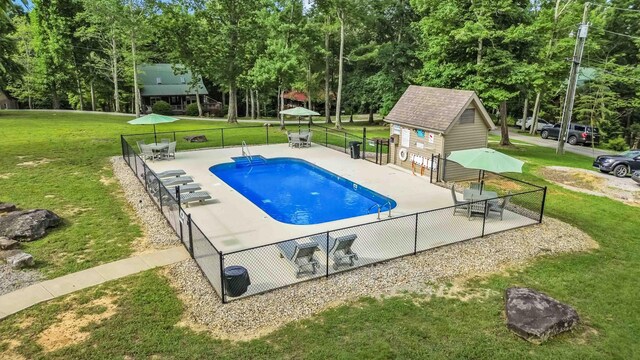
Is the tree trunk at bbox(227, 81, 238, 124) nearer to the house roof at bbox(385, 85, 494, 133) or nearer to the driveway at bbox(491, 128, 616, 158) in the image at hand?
the house roof at bbox(385, 85, 494, 133)

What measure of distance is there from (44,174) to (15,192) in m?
2.77

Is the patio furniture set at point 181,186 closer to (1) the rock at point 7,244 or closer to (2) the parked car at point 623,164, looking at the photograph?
(1) the rock at point 7,244

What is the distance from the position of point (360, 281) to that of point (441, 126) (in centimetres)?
1005

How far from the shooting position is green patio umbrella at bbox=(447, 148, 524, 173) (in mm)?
12750

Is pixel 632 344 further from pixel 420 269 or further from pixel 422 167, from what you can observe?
pixel 422 167

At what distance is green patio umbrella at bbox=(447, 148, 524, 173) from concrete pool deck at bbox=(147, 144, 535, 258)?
5.96ft

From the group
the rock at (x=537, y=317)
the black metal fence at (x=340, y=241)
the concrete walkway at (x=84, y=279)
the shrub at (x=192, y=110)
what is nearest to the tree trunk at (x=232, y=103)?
the shrub at (x=192, y=110)

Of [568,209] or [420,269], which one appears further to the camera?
[568,209]

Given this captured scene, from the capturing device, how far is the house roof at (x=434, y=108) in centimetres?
1773

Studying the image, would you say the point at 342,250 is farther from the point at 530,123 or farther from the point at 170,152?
the point at 530,123

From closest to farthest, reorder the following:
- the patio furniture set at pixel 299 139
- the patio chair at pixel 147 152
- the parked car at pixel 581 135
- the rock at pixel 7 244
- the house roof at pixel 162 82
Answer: the rock at pixel 7 244 < the patio chair at pixel 147 152 < the patio furniture set at pixel 299 139 < the parked car at pixel 581 135 < the house roof at pixel 162 82

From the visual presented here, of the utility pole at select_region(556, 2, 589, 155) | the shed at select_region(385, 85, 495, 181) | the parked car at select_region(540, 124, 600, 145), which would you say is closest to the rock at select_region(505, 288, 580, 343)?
the shed at select_region(385, 85, 495, 181)

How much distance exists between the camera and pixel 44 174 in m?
18.5

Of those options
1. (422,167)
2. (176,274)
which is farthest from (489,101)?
(176,274)
